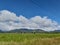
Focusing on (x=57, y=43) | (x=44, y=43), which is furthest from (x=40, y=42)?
(x=57, y=43)

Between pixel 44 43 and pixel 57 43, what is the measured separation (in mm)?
1273

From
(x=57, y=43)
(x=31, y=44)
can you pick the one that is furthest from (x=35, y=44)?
(x=57, y=43)

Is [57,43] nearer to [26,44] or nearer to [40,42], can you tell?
[40,42]

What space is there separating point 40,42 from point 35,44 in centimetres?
66

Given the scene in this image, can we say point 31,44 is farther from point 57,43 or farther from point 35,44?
point 57,43

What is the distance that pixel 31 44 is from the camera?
58.5ft

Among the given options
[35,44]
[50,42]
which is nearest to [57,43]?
[50,42]

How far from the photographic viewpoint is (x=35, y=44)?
17.5 meters

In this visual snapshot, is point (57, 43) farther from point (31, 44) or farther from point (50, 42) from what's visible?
point (31, 44)

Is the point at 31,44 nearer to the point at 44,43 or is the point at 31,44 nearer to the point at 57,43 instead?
the point at 44,43

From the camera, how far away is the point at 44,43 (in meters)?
17.6

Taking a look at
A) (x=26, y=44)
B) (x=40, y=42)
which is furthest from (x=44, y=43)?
(x=26, y=44)

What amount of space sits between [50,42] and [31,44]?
180cm

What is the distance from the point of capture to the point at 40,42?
58.9 feet
